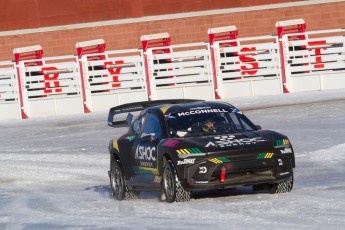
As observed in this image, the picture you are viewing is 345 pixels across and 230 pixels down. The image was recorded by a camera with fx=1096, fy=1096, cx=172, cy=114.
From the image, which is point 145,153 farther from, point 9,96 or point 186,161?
point 9,96

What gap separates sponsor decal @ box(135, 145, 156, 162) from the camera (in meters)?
13.8

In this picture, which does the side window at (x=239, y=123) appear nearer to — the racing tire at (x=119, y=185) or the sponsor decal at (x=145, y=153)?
the sponsor decal at (x=145, y=153)

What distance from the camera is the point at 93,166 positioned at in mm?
19688

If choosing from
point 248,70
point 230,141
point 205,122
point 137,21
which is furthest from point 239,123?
point 137,21

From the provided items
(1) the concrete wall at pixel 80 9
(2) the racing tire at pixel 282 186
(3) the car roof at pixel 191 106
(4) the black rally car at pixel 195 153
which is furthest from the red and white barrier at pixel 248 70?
(2) the racing tire at pixel 282 186

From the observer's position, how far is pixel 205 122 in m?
13.9

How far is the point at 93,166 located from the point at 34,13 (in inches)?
846

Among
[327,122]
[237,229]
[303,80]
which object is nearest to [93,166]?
[327,122]

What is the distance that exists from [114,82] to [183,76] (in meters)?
2.07

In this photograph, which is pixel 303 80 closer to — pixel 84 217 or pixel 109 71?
pixel 109 71

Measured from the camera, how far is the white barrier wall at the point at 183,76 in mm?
30625

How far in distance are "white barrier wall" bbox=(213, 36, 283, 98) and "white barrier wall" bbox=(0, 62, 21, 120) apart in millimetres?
6041

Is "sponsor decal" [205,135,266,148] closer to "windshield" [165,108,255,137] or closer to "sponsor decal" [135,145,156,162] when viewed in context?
"windshield" [165,108,255,137]

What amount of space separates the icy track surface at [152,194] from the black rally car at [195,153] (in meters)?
0.25
